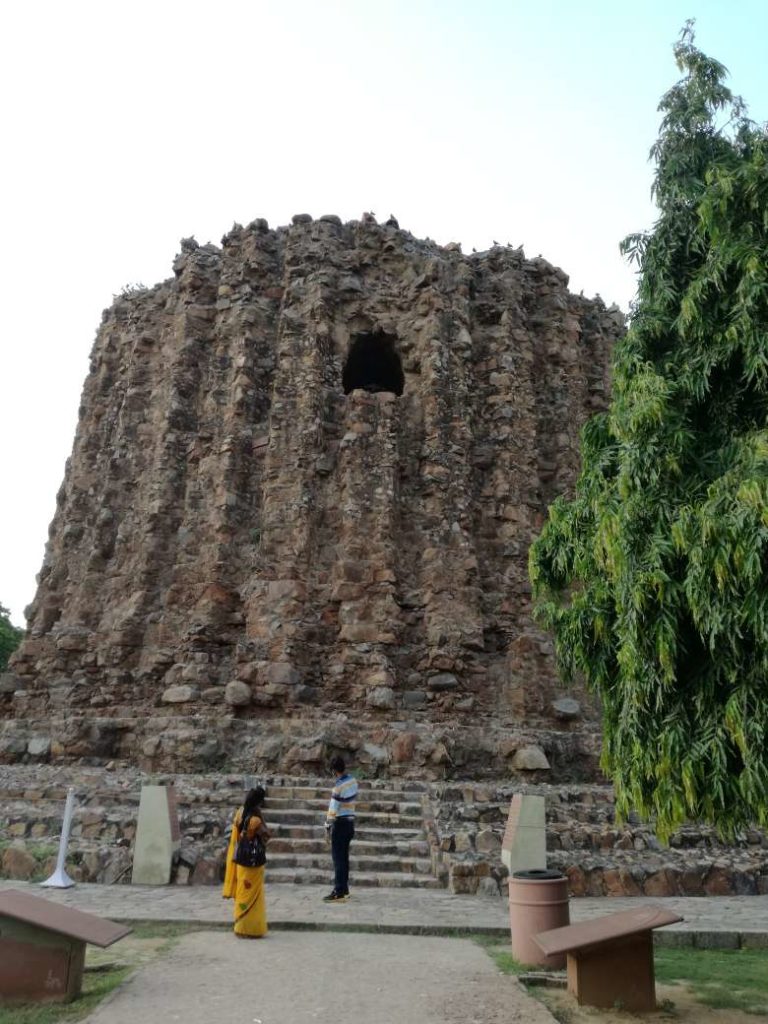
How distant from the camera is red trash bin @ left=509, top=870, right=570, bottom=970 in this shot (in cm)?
601

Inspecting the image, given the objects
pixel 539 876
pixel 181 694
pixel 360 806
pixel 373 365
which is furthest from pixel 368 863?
pixel 373 365

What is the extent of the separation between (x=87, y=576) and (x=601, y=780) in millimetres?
10611

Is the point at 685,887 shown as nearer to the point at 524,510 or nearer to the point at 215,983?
the point at 215,983

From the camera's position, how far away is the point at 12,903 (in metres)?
5.17

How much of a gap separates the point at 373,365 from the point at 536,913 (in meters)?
13.7

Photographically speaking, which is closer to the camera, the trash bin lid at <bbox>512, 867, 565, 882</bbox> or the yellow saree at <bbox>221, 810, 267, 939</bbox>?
the trash bin lid at <bbox>512, 867, 565, 882</bbox>

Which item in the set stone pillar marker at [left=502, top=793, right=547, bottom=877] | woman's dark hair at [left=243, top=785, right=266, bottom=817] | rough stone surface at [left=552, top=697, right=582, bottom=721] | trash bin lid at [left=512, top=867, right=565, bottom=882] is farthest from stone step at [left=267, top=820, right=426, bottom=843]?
trash bin lid at [left=512, top=867, right=565, bottom=882]

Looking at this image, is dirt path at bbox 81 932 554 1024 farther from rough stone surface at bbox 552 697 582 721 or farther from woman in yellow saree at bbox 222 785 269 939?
rough stone surface at bbox 552 697 582 721

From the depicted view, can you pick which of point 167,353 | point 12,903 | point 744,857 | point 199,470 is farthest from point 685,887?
point 167,353

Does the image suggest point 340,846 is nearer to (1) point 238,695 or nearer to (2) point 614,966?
(2) point 614,966

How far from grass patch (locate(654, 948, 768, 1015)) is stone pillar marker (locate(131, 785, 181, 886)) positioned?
17.4 feet

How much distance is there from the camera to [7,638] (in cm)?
3534

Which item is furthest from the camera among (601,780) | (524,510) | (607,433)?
(524,510)

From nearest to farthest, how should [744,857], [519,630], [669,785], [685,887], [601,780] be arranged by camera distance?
[669,785] < [685,887] < [744,857] < [601,780] < [519,630]
